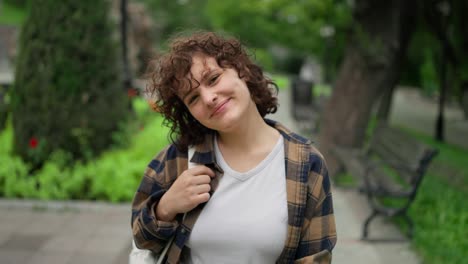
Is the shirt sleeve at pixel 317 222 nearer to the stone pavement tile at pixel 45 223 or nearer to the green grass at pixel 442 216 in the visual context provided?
the green grass at pixel 442 216

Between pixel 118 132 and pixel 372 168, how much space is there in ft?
10.3

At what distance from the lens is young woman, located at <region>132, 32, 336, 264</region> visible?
1620mm

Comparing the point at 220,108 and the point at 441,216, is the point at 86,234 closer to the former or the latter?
the point at 441,216

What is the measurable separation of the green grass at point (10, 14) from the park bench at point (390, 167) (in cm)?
4355

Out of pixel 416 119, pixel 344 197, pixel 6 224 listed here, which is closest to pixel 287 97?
pixel 416 119

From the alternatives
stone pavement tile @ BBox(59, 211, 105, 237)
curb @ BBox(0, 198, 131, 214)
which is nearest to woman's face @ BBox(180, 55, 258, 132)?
stone pavement tile @ BBox(59, 211, 105, 237)

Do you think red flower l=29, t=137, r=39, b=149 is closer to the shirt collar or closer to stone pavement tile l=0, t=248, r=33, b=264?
stone pavement tile l=0, t=248, r=33, b=264

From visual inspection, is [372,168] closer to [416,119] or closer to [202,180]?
[202,180]

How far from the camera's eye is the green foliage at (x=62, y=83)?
6.11m

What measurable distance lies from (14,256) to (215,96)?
362 cm

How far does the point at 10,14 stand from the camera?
47.8 metres

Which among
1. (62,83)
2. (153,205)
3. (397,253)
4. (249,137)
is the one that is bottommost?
(397,253)

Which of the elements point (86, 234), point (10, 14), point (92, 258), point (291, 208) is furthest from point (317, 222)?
point (10, 14)

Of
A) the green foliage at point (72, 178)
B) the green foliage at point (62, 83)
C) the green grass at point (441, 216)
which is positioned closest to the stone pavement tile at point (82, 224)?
the green foliage at point (72, 178)
